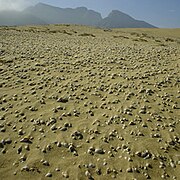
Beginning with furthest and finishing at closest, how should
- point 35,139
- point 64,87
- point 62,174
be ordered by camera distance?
point 64,87 → point 35,139 → point 62,174

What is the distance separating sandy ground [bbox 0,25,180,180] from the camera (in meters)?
8.84

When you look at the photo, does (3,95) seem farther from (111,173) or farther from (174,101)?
(174,101)

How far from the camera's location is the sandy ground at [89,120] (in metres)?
8.84

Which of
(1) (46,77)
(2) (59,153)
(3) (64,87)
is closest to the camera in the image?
(2) (59,153)

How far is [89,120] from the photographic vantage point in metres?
11.4

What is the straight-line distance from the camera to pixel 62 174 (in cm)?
848

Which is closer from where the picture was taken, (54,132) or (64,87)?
(54,132)

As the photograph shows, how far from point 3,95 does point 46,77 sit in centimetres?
327

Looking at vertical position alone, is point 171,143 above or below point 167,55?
below

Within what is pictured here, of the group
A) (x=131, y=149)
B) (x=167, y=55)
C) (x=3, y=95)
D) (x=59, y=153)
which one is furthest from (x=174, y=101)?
(x=167, y=55)

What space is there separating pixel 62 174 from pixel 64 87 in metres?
6.71

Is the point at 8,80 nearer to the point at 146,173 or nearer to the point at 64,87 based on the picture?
the point at 64,87

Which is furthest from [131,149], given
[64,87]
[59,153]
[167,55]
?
[167,55]

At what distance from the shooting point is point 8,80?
610 inches
